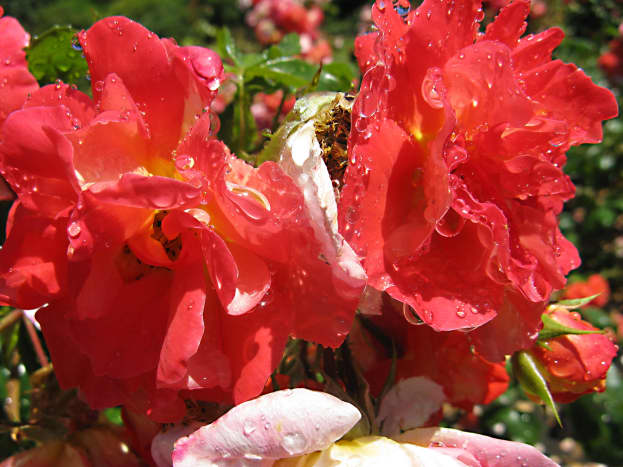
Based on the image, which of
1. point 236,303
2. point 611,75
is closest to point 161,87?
point 236,303

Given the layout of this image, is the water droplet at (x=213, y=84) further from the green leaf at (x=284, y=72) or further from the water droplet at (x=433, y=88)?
the green leaf at (x=284, y=72)

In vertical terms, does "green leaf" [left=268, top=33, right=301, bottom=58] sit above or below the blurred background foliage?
above

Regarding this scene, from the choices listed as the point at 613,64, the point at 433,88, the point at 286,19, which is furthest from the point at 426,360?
the point at 286,19

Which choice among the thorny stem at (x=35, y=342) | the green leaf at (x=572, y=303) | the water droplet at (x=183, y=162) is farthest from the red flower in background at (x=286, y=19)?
the water droplet at (x=183, y=162)

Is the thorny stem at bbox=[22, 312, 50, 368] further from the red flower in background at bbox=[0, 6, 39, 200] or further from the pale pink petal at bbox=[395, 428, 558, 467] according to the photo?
the pale pink petal at bbox=[395, 428, 558, 467]

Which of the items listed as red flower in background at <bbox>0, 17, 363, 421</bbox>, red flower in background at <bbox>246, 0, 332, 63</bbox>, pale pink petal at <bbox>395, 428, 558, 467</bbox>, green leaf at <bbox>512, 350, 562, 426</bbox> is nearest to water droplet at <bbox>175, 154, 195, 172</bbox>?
red flower in background at <bbox>0, 17, 363, 421</bbox>

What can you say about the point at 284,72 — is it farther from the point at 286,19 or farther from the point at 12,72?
the point at 286,19

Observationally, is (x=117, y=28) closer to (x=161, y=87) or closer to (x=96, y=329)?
(x=161, y=87)
